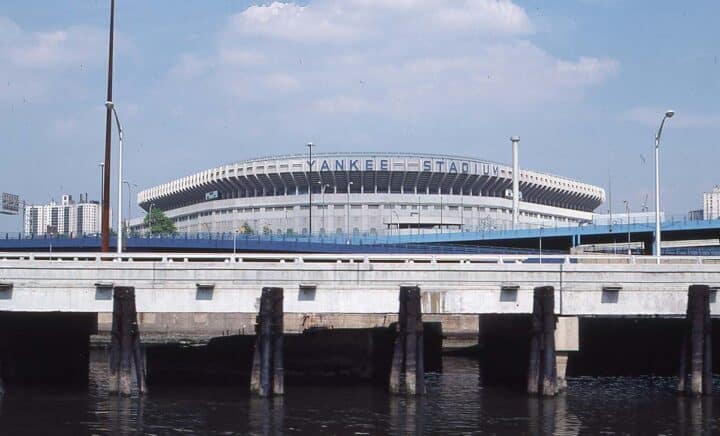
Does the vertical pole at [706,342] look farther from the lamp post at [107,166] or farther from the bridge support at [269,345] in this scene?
the lamp post at [107,166]

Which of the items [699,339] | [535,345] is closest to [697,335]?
[699,339]

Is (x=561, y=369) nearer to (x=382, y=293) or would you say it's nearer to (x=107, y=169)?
(x=382, y=293)

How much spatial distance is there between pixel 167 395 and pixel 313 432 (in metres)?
14.0

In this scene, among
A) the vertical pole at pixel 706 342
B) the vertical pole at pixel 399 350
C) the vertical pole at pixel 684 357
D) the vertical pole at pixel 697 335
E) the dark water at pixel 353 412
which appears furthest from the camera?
the vertical pole at pixel 684 357

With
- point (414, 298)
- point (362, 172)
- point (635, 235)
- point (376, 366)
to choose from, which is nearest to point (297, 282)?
point (414, 298)

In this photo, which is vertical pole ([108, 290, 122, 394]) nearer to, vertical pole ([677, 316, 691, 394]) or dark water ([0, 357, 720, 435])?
dark water ([0, 357, 720, 435])

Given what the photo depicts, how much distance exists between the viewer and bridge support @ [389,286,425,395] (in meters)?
47.1

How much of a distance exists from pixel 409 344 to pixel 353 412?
430 cm

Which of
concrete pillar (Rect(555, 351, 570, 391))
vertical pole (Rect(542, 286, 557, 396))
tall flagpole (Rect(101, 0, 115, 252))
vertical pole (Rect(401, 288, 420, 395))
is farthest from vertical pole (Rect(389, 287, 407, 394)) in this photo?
A: tall flagpole (Rect(101, 0, 115, 252))

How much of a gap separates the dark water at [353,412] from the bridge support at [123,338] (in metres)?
0.96

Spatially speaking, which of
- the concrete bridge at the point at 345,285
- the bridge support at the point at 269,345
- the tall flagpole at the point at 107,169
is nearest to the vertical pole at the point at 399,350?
the concrete bridge at the point at 345,285

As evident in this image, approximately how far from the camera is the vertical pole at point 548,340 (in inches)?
1869

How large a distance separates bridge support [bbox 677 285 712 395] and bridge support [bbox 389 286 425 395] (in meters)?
13.3

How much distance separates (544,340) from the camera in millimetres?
47406
